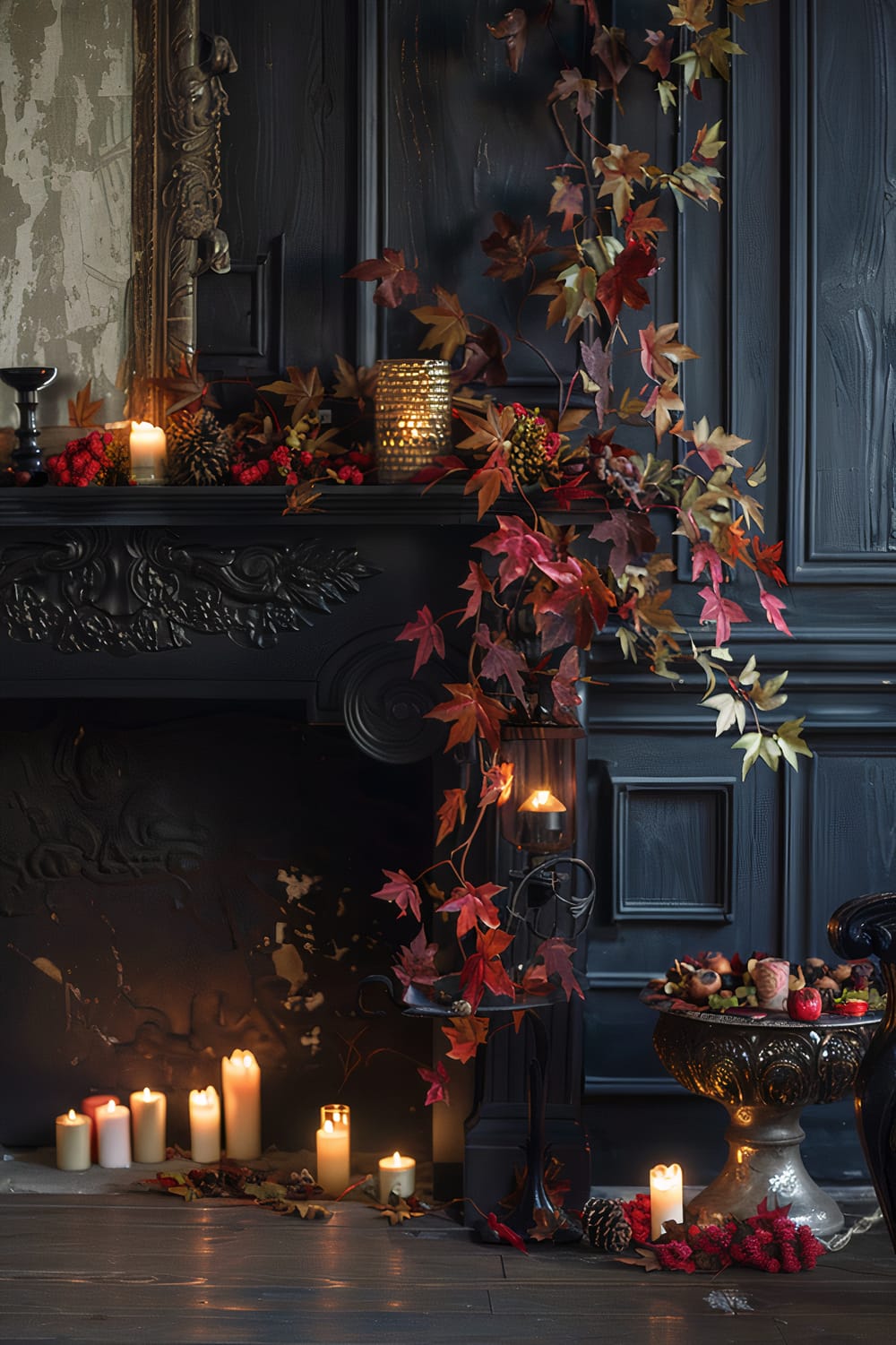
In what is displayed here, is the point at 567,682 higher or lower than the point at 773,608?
lower

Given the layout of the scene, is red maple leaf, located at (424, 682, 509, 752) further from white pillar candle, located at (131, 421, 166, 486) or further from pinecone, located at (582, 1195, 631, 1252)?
pinecone, located at (582, 1195, 631, 1252)

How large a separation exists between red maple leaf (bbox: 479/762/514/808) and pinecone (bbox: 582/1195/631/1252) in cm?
71

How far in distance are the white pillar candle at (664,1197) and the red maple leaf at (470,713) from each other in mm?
782

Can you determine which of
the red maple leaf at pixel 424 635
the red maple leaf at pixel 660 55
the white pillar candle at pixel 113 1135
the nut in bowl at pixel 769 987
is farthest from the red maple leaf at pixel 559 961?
the red maple leaf at pixel 660 55

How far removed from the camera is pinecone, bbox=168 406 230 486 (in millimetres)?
2490

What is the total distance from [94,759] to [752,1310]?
160 centimetres

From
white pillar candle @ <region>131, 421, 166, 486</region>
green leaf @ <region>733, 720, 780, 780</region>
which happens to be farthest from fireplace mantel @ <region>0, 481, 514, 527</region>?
green leaf @ <region>733, 720, 780, 780</region>

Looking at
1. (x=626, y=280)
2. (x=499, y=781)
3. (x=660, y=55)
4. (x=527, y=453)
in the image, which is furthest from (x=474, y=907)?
(x=660, y=55)

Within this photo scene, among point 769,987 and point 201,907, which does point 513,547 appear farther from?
point 201,907

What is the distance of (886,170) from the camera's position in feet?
8.77

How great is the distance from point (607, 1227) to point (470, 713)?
0.90 m

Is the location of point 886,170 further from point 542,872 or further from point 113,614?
point 113,614

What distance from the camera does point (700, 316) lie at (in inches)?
106

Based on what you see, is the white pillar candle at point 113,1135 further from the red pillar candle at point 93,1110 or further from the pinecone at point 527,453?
the pinecone at point 527,453
